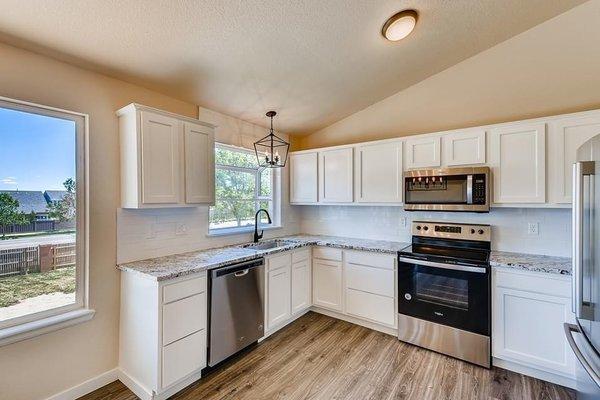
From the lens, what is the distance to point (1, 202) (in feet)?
6.07

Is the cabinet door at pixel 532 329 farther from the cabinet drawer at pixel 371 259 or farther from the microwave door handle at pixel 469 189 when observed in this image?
the cabinet drawer at pixel 371 259

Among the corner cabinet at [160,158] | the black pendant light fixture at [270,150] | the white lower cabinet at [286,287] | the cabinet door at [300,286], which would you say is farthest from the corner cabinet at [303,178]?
the corner cabinet at [160,158]

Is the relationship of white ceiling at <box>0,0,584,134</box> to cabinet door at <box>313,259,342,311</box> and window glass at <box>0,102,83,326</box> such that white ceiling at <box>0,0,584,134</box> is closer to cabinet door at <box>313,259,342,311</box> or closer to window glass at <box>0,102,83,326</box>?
window glass at <box>0,102,83,326</box>

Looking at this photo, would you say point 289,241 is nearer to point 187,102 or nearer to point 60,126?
point 187,102

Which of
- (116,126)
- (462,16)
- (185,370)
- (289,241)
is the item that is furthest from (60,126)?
(462,16)

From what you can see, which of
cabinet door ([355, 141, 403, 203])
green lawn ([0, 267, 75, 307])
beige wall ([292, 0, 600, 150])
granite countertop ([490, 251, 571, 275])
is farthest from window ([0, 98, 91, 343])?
granite countertop ([490, 251, 571, 275])

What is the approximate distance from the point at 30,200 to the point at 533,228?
165 inches

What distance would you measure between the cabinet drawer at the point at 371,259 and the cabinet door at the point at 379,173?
65 cm

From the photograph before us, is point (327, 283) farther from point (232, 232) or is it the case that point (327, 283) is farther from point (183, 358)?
point (183, 358)

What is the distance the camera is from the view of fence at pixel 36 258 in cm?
188

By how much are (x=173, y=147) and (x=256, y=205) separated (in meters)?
1.55

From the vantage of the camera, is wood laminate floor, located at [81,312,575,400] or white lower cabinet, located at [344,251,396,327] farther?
white lower cabinet, located at [344,251,396,327]

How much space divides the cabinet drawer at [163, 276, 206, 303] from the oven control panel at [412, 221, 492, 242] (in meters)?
2.40

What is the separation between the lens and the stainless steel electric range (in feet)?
8.09
